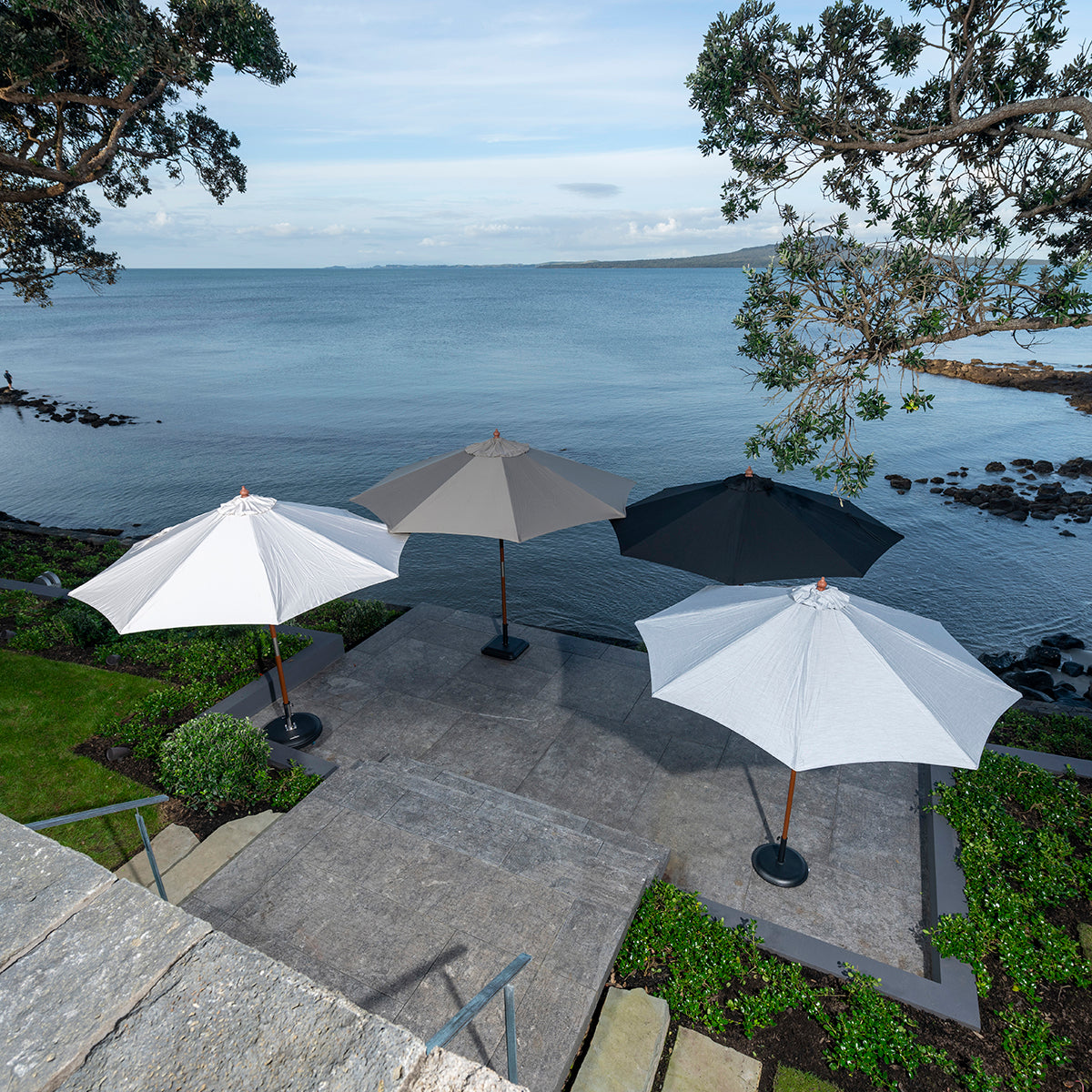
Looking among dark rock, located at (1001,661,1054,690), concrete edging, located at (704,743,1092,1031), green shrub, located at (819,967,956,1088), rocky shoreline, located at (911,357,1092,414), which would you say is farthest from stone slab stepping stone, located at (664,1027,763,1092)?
rocky shoreline, located at (911,357,1092,414)

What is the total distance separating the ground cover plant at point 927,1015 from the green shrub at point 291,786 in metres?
3.94

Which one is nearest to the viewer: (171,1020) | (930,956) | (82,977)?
(171,1020)

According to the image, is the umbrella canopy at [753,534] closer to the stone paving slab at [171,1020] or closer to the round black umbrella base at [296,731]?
the round black umbrella base at [296,731]

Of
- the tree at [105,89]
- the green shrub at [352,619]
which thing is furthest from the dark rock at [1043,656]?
the tree at [105,89]

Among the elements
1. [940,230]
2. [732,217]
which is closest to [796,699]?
[940,230]

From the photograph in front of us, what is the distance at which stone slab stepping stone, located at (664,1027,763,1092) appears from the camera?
481 cm

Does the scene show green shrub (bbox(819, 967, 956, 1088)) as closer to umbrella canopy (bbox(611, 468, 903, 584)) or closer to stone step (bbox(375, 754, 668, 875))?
stone step (bbox(375, 754, 668, 875))

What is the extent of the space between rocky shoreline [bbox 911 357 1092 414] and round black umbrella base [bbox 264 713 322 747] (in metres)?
46.6

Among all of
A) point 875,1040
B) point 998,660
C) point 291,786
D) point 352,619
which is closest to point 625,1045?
point 875,1040

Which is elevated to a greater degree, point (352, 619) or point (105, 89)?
point (105, 89)

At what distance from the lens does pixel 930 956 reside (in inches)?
232

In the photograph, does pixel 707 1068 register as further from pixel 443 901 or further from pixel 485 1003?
pixel 485 1003

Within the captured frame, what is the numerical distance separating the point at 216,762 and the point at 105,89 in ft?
48.0

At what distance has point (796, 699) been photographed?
5.11 m
